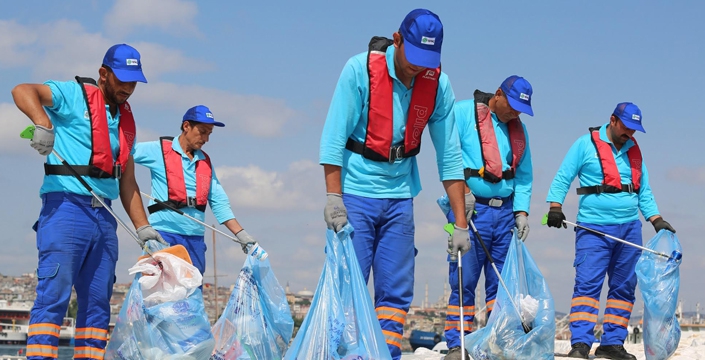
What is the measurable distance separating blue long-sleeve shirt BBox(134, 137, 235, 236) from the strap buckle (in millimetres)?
2776

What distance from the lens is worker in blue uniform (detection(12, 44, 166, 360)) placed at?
4.78 metres

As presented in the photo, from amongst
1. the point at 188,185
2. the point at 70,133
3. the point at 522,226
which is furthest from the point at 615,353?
the point at 70,133

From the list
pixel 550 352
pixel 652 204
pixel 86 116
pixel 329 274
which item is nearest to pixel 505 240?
pixel 550 352

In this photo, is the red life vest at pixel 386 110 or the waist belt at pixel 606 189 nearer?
the red life vest at pixel 386 110

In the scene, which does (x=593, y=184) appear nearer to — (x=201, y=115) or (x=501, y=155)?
(x=501, y=155)

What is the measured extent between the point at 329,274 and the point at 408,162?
78 centimetres

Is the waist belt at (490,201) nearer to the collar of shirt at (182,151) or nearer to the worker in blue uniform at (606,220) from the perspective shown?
the worker in blue uniform at (606,220)

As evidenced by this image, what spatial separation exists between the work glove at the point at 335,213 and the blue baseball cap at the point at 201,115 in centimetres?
299

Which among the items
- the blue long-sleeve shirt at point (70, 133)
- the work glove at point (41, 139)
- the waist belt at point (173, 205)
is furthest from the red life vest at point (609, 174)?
the work glove at point (41, 139)

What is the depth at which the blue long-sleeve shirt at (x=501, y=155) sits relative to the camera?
21.5 ft

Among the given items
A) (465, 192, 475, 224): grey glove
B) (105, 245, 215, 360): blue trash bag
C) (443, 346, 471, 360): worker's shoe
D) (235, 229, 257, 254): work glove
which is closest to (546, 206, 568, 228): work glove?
(465, 192, 475, 224): grey glove

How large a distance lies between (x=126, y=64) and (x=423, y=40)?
1736mm

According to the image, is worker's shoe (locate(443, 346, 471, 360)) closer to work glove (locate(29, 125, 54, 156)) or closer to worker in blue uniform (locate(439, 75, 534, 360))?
worker in blue uniform (locate(439, 75, 534, 360))

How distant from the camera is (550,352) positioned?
19.0 feet
